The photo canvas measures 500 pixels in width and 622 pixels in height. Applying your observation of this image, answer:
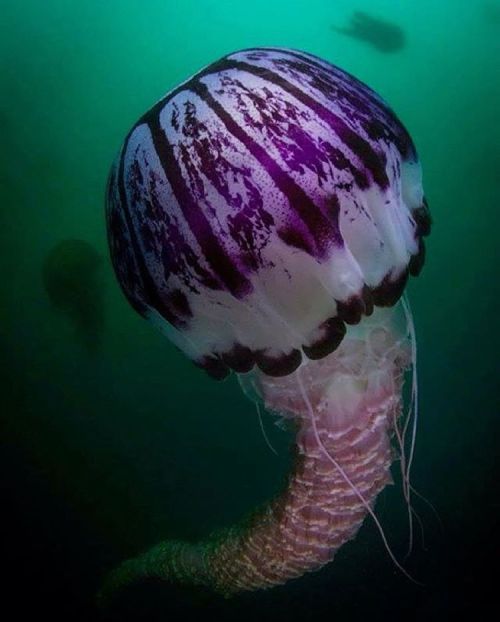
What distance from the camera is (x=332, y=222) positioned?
147 cm

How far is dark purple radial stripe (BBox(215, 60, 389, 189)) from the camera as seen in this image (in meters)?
1.53

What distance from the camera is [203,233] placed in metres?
1.45

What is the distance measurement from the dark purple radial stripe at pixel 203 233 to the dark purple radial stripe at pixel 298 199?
20cm

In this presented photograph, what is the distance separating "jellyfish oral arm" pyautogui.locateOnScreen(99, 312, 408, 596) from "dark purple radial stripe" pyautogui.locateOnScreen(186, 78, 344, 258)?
2.59 feet

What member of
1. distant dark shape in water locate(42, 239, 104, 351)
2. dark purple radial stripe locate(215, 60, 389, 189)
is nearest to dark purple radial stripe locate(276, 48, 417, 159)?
dark purple radial stripe locate(215, 60, 389, 189)

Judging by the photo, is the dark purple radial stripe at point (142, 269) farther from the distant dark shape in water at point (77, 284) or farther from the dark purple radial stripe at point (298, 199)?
the distant dark shape in water at point (77, 284)

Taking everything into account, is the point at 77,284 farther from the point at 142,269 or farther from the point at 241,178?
the point at 241,178

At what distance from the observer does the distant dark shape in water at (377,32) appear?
421 inches

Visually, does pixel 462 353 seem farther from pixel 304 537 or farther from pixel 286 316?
pixel 286 316

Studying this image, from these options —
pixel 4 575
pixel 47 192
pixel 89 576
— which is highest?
pixel 47 192

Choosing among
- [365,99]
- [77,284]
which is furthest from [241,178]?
[77,284]

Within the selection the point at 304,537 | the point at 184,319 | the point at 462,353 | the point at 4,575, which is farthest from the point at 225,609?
the point at 184,319

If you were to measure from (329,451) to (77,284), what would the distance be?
6448 millimetres

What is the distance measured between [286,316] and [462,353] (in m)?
7.72
